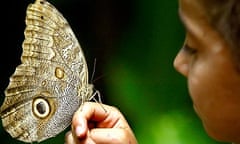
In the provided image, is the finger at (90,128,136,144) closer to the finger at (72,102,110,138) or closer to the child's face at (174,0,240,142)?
the finger at (72,102,110,138)

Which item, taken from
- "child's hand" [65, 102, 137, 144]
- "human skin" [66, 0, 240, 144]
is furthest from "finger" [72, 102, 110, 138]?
"human skin" [66, 0, 240, 144]

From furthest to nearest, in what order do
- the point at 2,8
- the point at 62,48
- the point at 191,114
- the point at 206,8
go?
the point at 2,8
the point at 191,114
the point at 62,48
the point at 206,8

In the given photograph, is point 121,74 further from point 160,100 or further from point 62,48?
point 62,48

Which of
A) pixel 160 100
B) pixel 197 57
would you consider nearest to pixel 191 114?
pixel 160 100

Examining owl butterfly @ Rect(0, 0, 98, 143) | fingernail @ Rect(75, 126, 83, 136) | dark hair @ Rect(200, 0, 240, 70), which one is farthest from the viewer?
owl butterfly @ Rect(0, 0, 98, 143)

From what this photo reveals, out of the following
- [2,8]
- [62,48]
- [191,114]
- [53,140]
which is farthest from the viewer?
[2,8]

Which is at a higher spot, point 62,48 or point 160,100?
point 62,48
